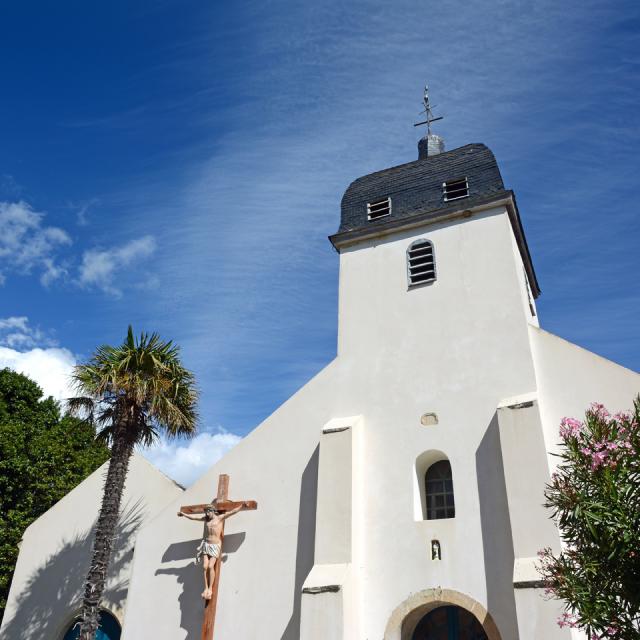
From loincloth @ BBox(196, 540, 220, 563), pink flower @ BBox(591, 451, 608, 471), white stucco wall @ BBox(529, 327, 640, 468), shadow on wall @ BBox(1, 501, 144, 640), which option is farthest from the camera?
shadow on wall @ BBox(1, 501, 144, 640)

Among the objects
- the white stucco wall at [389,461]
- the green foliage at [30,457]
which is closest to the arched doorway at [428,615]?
the white stucco wall at [389,461]

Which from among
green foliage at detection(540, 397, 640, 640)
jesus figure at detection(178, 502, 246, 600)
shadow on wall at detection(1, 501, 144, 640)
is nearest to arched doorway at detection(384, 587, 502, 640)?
jesus figure at detection(178, 502, 246, 600)

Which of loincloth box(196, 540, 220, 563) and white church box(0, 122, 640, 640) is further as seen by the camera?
loincloth box(196, 540, 220, 563)

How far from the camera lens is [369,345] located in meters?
14.3

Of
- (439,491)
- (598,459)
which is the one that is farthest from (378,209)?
(598,459)

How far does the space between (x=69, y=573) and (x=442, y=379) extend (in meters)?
10.5

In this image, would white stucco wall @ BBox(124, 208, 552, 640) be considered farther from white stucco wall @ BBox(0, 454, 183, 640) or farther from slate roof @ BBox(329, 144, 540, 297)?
white stucco wall @ BBox(0, 454, 183, 640)

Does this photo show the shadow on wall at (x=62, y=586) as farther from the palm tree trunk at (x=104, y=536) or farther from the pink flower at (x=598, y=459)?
the pink flower at (x=598, y=459)

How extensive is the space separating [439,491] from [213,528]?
4.65 metres

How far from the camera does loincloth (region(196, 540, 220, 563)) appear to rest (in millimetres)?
12555

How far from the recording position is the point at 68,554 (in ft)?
52.3

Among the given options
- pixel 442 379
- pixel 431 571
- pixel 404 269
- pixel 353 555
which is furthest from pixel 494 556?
pixel 404 269

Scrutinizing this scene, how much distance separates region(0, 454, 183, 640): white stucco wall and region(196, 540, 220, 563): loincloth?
10.8 feet

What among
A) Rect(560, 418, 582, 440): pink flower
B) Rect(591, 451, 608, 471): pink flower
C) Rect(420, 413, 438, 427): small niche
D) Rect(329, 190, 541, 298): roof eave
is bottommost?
Rect(591, 451, 608, 471): pink flower
